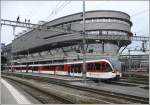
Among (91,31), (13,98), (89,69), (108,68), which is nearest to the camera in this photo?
(13,98)

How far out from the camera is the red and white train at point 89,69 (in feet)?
101

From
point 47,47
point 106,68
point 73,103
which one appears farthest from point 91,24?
point 73,103

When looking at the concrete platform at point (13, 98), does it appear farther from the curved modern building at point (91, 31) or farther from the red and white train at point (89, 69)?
the curved modern building at point (91, 31)

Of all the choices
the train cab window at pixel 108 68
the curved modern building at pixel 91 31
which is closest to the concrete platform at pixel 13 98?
the train cab window at pixel 108 68

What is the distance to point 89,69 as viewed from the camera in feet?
113

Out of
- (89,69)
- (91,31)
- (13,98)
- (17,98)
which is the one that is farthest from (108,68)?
(91,31)

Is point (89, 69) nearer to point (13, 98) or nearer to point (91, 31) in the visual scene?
point (13, 98)

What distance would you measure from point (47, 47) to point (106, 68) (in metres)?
75.6

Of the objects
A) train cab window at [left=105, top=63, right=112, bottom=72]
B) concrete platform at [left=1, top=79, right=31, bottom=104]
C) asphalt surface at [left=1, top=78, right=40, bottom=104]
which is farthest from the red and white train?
concrete platform at [left=1, top=79, right=31, bottom=104]

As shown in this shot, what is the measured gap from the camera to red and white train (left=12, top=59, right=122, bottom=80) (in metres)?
30.9

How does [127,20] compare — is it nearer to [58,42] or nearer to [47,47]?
[58,42]

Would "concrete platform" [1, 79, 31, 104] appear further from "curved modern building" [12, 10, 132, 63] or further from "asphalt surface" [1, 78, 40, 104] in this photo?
"curved modern building" [12, 10, 132, 63]

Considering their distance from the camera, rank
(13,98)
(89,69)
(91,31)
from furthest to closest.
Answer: (91,31) → (89,69) → (13,98)

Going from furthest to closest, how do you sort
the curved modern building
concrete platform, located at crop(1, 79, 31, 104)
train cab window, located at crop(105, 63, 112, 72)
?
the curved modern building < train cab window, located at crop(105, 63, 112, 72) < concrete platform, located at crop(1, 79, 31, 104)
